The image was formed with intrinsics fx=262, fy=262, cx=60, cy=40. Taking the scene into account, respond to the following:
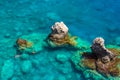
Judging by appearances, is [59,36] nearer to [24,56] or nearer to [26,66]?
[24,56]

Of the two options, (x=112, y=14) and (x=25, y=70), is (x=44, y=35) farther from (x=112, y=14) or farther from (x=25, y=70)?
(x=112, y=14)

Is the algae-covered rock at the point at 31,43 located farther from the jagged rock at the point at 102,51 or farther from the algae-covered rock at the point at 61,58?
the jagged rock at the point at 102,51

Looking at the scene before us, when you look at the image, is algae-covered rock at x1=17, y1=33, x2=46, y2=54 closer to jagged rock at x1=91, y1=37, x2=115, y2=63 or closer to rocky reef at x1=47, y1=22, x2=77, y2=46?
rocky reef at x1=47, y1=22, x2=77, y2=46

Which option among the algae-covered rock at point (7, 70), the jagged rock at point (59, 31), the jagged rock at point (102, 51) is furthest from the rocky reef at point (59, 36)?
the algae-covered rock at point (7, 70)

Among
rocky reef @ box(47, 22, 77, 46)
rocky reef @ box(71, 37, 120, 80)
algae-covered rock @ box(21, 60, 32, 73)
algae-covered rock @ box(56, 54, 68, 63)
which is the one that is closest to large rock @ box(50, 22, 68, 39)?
rocky reef @ box(47, 22, 77, 46)

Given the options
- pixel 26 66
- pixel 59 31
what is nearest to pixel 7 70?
pixel 26 66

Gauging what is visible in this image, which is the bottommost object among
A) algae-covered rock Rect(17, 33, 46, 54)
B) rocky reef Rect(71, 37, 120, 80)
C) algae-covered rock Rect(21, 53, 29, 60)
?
rocky reef Rect(71, 37, 120, 80)

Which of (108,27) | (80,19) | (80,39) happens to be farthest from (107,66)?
(80,19)
